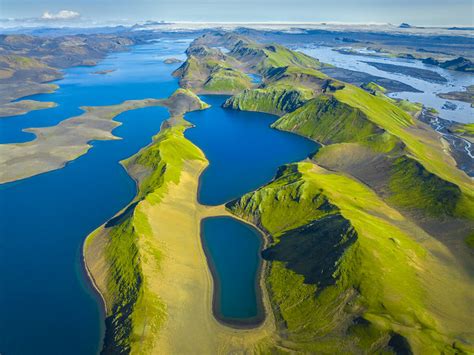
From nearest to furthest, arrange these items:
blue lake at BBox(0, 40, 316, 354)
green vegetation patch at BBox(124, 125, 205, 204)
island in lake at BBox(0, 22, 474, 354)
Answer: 1. island in lake at BBox(0, 22, 474, 354)
2. blue lake at BBox(0, 40, 316, 354)
3. green vegetation patch at BBox(124, 125, 205, 204)

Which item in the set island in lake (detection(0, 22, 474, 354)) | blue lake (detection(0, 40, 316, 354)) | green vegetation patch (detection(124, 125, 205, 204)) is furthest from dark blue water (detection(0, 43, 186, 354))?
green vegetation patch (detection(124, 125, 205, 204))

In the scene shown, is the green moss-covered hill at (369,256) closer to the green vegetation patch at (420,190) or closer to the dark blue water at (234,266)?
the green vegetation patch at (420,190)

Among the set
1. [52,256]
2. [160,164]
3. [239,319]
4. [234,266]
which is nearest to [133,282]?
[239,319]

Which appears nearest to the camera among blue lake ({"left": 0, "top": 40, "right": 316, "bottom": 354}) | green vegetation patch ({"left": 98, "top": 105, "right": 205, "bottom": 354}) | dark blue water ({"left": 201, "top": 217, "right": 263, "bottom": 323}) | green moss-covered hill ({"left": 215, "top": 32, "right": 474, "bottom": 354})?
green moss-covered hill ({"left": 215, "top": 32, "right": 474, "bottom": 354})

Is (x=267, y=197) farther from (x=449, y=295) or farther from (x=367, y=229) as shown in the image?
(x=449, y=295)

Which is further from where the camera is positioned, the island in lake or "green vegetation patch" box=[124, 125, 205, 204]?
"green vegetation patch" box=[124, 125, 205, 204]

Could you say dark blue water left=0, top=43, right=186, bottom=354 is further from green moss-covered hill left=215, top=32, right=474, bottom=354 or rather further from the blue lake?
green moss-covered hill left=215, top=32, right=474, bottom=354

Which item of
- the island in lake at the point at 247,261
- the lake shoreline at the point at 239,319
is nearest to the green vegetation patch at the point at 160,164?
the island in lake at the point at 247,261
